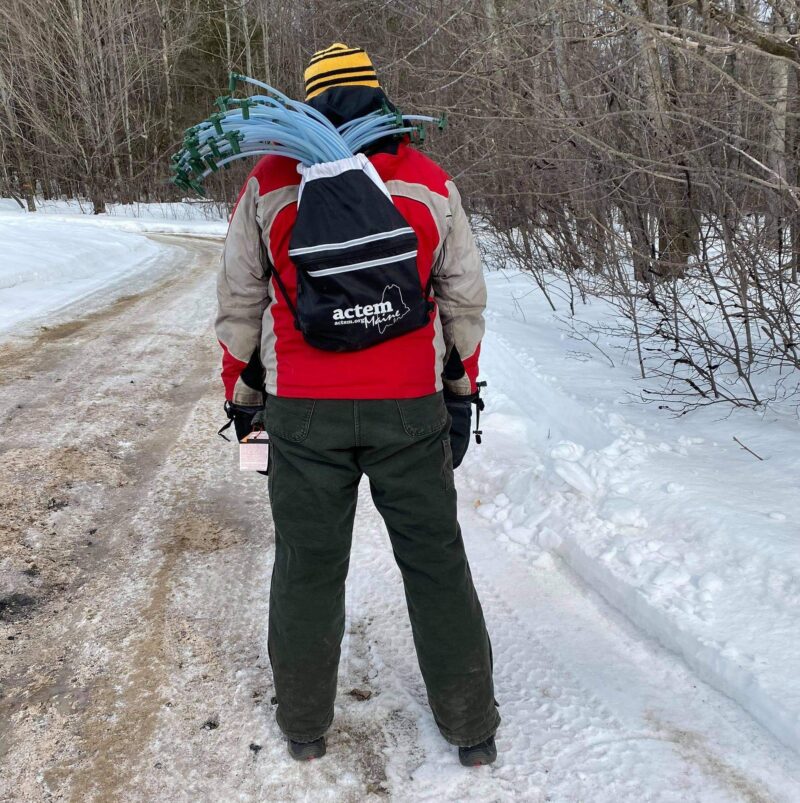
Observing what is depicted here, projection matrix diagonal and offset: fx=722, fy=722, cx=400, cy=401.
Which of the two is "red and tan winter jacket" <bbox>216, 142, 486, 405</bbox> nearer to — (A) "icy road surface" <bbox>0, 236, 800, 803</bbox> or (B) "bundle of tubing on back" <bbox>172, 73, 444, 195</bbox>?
(B) "bundle of tubing on back" <bbox>172, 73, 444, 195</bbox>

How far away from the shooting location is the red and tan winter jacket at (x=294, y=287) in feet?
5.87

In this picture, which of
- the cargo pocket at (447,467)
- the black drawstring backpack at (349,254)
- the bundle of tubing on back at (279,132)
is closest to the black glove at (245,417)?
the black drawstring backpack at (349,254)

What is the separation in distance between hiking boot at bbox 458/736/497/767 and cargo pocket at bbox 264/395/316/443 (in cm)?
101

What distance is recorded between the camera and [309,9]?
38.3 ft

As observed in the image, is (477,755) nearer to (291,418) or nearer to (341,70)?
(291,418)

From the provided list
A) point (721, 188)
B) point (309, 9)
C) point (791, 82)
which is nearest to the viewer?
point (721, 188)

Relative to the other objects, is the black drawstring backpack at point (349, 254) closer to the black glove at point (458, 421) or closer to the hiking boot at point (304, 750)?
the black glove at point (458, 421)

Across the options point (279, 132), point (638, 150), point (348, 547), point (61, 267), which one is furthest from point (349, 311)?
point (61, 267)

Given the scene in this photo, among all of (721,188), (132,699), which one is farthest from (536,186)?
(132,699)

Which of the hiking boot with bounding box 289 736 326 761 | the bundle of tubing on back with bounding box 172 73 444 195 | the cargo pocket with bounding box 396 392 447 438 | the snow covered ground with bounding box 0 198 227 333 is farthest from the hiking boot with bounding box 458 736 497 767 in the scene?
the snow covered ground with bounding box 0 198 227 333

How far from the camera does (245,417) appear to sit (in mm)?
2123

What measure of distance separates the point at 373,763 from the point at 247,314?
51.6 inches

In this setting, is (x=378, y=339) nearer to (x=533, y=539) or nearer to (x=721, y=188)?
(x=533, y=539)

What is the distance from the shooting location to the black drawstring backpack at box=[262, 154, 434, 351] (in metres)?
1.69
